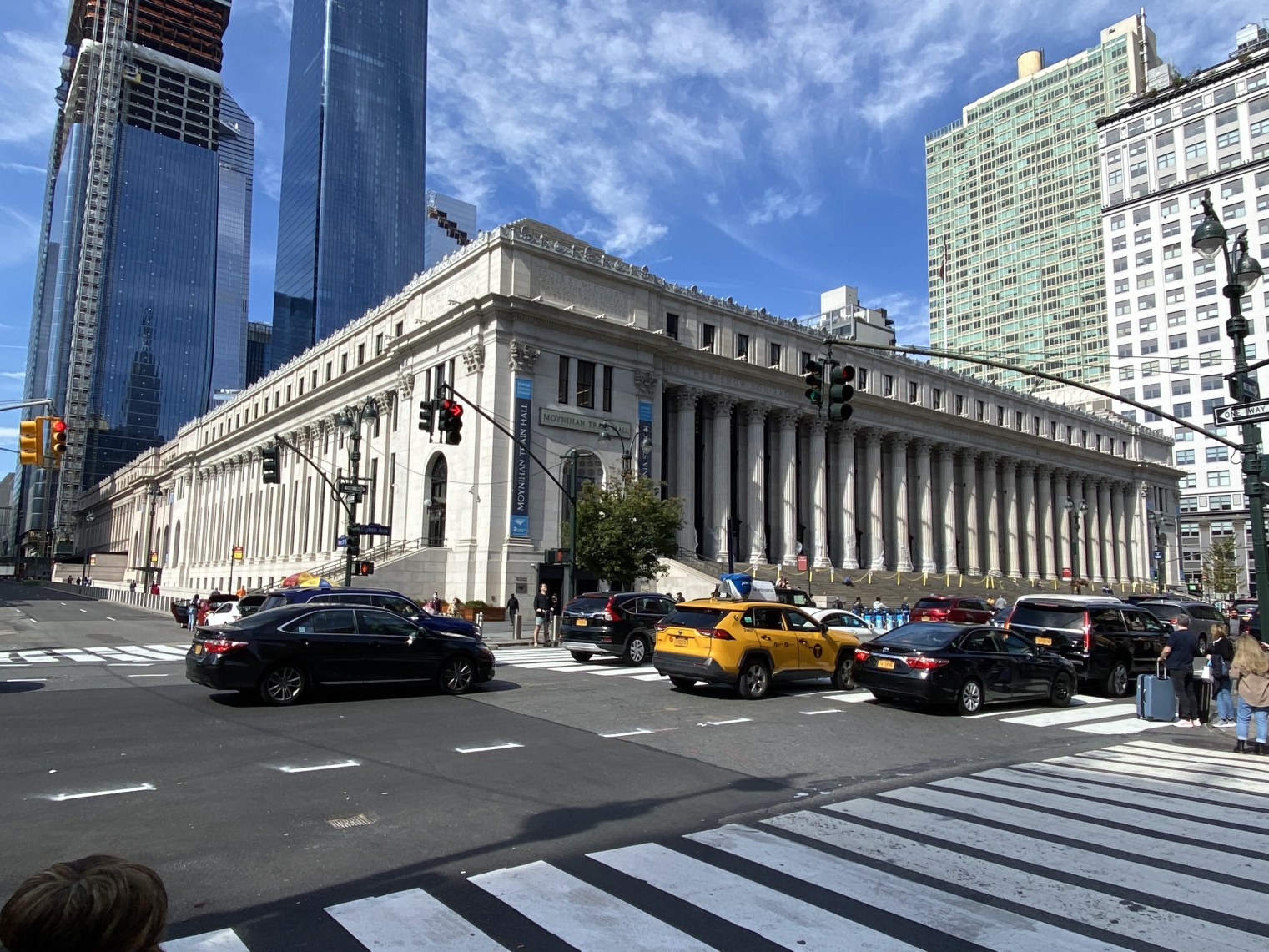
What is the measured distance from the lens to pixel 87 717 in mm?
12195

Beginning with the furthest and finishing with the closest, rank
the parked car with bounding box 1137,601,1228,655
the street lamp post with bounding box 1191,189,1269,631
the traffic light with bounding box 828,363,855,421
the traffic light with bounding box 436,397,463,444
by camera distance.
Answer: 1. the parked car with bounding box 1137,601,1228,655
2. the traffic light with bounding box 436,397,463,444
3. the traffic light with bounding box 828,363,855,421
4. the street lamp post with bounding box 1191,189,1269,631

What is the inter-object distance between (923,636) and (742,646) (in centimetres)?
320

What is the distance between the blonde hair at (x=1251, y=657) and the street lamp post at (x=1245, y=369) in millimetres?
3076

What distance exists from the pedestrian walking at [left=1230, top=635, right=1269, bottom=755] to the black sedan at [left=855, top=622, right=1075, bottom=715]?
3.84 metres

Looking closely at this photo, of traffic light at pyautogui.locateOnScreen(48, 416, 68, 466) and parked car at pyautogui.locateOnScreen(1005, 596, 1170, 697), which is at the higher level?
traffic light at pyautogui.locateOnScreen(48, 416, 68, 466)

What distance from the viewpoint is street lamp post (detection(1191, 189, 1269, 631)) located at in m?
14.3

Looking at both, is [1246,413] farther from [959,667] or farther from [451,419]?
[451,419]

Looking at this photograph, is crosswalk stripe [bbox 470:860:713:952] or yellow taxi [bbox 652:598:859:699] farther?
yellow taxi [bbox 652:598:859:699]

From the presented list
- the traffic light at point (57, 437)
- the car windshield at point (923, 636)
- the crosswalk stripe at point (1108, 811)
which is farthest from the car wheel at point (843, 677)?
the traffic light at point (57, 437)

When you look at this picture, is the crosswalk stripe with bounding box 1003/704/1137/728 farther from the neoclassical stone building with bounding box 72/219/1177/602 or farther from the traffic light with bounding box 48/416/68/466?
the traffic light with bounding box 48/416/68/466

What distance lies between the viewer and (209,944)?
4.85m

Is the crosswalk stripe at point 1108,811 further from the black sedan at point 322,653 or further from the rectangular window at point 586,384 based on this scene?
the rectangular window at point 586,384

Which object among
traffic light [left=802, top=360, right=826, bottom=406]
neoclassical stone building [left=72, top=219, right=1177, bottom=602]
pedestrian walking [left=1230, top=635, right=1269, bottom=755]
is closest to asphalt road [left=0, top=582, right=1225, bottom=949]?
pedestrian walking [left=1230, top=635, right=1269, bottom=755]

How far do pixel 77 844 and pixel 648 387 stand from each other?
42.9 m
